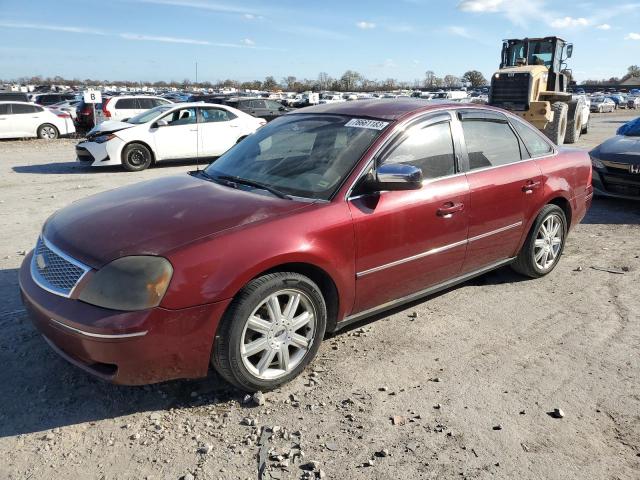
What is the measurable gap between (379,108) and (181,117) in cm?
911

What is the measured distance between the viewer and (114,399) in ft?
10.1

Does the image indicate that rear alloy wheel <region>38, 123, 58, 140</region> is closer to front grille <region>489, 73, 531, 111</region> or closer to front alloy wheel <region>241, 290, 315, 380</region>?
front grille <region>489, 73, 531, 111</region>

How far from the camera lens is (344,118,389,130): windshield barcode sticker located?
3760 mm

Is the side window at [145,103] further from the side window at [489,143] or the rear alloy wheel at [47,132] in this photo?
the side window at [489,143]

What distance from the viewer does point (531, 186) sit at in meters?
4.57

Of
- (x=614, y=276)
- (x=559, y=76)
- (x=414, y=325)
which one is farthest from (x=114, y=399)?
(x=559, y=76)

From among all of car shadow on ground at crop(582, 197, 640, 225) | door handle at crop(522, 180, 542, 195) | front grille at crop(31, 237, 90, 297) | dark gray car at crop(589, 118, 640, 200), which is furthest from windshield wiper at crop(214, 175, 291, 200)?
dark gray car at crop(589, 118, 640, 200)

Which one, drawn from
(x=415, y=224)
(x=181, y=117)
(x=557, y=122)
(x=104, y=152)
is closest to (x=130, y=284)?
(x=415, y=224)

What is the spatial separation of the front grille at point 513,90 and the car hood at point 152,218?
1339cm

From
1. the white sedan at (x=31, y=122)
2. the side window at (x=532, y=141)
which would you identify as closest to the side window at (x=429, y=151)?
the side window at (x=532, y=141)

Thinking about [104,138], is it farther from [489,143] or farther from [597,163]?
[597,163]

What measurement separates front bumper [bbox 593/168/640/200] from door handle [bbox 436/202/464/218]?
501 cm

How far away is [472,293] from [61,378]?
3351 millimetres

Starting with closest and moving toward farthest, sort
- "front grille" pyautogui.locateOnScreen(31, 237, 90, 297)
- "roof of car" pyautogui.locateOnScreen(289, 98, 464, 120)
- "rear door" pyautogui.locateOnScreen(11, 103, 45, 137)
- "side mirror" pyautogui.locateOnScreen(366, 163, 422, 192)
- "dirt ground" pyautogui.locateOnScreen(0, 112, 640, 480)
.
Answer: "dirt ground" pyautogui.locateOnScreen(0, 112, 640, 480) → "front grille" pyautogui.locateOnScreen(31, 237, 90, 297) → "side mirror" pyautogui.locateOnScreen(366, 163, 422, 192) → "roof of car" pyautogui.locateOnScreen(289, 98, 464, 120) → "rear door" pyautogui.locateOnScreen(11, 103, 45, 137)
